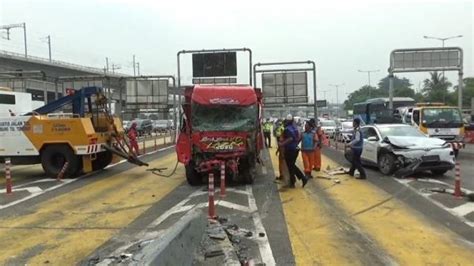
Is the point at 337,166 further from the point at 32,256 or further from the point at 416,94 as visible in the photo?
the point at 416,94

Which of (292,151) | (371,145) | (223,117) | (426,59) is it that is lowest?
(371,145)

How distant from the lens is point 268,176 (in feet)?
54.0

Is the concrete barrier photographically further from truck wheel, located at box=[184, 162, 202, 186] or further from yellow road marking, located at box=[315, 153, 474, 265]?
truck wheel, located at box=[184, 162, 202, 186]

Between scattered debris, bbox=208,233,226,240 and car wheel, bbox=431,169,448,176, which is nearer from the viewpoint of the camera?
scattered debris, bbox=208,233,226,240

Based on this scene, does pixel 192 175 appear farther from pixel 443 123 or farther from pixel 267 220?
pixel 443 123

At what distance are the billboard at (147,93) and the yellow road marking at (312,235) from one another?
23.0m

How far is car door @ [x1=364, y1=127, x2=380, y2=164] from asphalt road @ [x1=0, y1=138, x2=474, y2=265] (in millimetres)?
1743

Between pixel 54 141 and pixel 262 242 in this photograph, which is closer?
pixel 262 242

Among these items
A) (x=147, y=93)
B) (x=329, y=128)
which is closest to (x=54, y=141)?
(x=147, y=93)

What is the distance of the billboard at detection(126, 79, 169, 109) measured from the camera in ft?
112

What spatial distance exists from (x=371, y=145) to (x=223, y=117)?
16.9ft

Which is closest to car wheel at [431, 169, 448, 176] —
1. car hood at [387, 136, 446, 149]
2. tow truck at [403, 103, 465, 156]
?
car hood at [387, 136, 446, 149]

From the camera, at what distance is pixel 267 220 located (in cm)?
962

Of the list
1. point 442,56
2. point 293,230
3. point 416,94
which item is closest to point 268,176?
point 293,230
